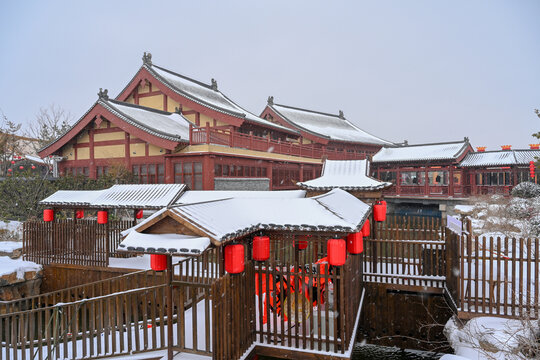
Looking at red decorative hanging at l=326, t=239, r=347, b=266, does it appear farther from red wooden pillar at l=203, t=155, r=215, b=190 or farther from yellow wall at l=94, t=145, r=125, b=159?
yellow wall at l=94, t=145, r=125, b=159

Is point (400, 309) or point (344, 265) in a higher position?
point (344, 265)

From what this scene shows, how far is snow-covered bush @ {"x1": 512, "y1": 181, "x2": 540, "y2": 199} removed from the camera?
821 inches

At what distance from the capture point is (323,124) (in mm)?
41000

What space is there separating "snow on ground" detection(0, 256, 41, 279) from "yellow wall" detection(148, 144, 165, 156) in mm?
8401

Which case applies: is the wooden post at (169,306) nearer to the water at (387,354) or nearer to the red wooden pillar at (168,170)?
the water at (387,354)

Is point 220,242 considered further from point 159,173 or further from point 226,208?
point 159,173

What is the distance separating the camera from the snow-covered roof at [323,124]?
1406 inches

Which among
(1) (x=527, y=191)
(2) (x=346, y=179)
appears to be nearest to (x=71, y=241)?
(2) (x=346, y=179)

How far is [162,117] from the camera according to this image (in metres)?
21.8

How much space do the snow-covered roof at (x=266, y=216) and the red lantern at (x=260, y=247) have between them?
7.9 inches

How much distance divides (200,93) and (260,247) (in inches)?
944

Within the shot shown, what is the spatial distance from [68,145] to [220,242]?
64.5 ft

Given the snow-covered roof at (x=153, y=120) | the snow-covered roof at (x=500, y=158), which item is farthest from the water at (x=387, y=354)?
the snow-covered roof at (x=500, y=158)

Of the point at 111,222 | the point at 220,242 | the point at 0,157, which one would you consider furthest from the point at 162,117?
the point at 220,242
